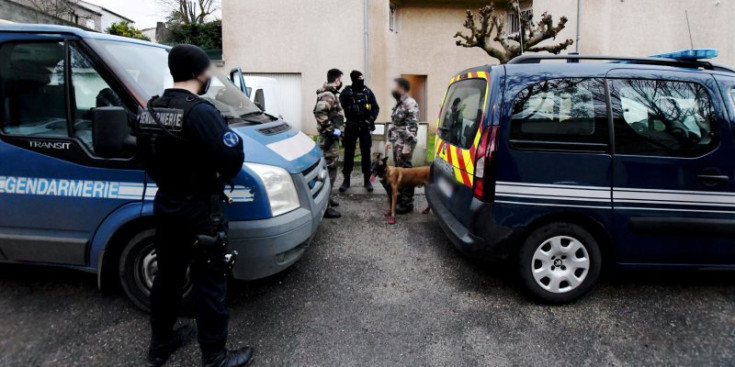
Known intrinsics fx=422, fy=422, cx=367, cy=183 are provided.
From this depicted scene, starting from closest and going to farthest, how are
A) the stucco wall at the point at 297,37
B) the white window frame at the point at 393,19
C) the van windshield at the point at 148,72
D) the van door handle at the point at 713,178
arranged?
the van windshield at the point at 148,72 → the van door handle at the point at 713,178 → the stucco wall at the point at 297,37 → the white window frame at the point at 393,19

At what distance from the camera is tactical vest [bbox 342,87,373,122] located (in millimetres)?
6344

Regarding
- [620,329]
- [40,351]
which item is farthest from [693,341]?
[40,351]

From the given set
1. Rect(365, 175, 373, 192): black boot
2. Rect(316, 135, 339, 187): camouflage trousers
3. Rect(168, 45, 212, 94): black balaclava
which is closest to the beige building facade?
Rect(365, 175, 373, 192): black boot

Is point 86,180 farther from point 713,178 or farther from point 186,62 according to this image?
point 713,178

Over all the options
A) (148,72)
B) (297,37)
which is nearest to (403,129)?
(148,72)

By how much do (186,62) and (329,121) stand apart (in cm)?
375

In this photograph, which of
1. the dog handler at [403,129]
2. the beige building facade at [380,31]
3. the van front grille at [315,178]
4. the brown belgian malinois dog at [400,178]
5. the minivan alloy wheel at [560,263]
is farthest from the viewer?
the beige building facade at [380,31]

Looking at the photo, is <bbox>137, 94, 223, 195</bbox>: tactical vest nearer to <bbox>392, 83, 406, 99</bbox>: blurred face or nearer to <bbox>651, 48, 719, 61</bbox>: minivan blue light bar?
<bbox>651, 48, 719, 61</bbox>: minivan blue light bar

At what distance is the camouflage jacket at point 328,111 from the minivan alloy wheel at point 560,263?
3.58 m

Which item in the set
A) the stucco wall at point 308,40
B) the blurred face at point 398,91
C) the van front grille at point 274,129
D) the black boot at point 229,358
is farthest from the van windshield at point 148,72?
the stucco wall at point 308,40

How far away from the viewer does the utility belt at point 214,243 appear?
90.8 inches

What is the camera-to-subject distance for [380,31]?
13.9m

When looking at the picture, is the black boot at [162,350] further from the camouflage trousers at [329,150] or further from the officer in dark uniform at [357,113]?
the officer in dark uniform at [357,113]

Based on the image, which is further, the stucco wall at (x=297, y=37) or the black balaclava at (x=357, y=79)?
the stucco wall at (x=297, y=37)
